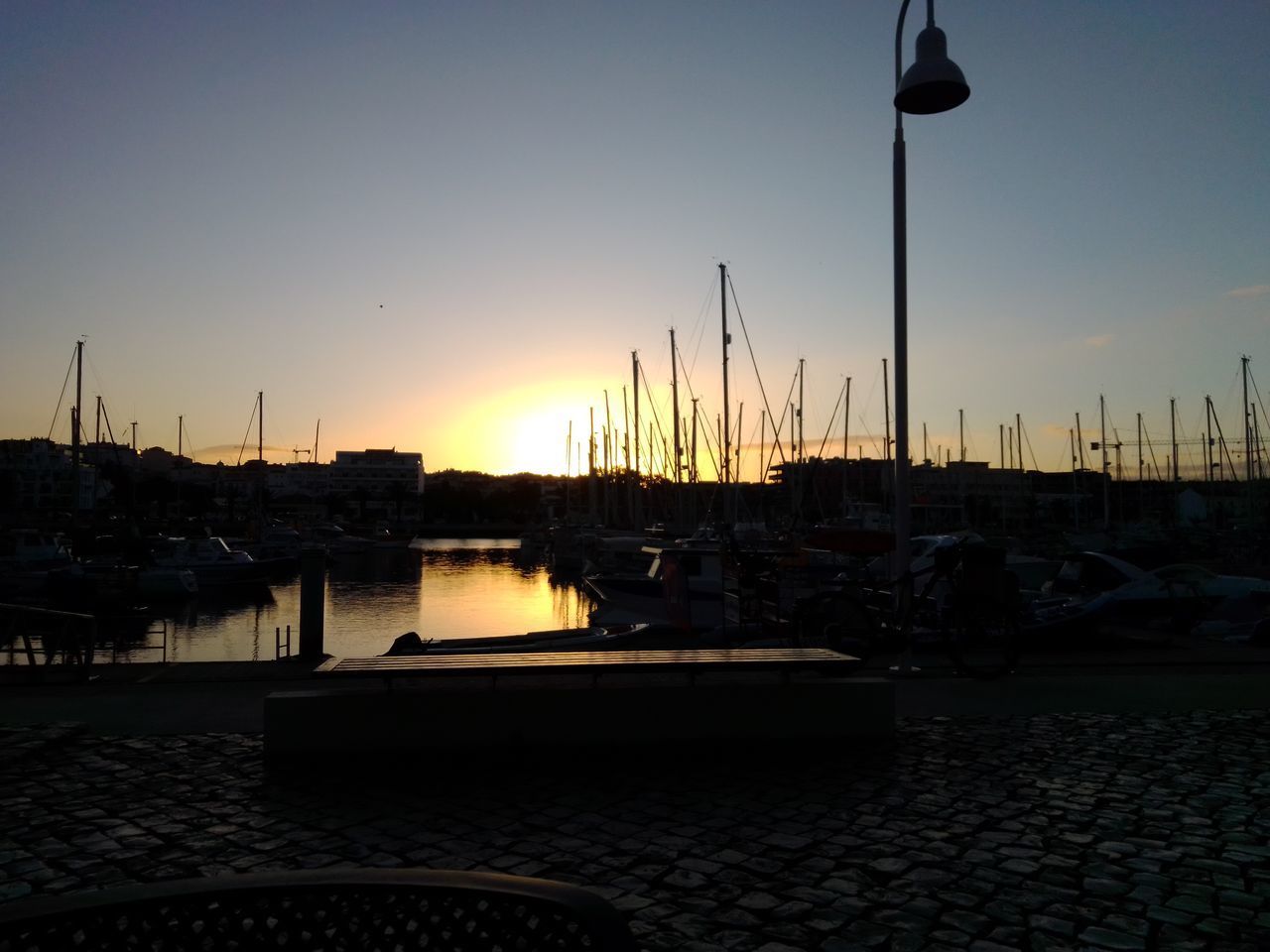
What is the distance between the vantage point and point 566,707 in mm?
7004

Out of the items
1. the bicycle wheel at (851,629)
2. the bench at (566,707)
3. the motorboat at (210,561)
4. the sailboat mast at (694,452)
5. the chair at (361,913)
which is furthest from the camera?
the sailboat mast at (694,452)

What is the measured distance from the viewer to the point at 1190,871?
4.64 m

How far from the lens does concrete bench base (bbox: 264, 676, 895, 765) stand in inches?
267

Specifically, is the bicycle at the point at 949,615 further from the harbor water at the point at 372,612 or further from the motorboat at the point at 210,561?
the motorboat at the point at 210,561

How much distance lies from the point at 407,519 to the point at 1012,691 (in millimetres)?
152540

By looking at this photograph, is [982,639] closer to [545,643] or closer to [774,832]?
[774,832]

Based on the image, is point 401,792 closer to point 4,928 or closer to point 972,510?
point 4,928

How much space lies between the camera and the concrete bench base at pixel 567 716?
22.2 ft

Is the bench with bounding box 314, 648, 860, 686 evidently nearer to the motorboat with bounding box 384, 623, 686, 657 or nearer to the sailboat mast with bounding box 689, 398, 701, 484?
the motorboat with bounding box 384, 623, 686, 657

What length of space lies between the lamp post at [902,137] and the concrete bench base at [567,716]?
2805mm

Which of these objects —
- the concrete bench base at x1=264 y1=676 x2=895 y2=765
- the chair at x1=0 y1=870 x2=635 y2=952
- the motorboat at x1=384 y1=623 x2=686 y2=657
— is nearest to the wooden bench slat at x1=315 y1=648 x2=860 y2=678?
the concrete bench base at x1=264 y1=676 x2=895 y2=765

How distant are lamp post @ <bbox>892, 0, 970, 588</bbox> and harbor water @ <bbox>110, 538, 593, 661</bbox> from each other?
1598 cm

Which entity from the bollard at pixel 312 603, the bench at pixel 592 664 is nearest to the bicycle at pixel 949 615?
the bench at pixel 592 664

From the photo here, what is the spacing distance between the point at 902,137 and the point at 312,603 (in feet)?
29.4
